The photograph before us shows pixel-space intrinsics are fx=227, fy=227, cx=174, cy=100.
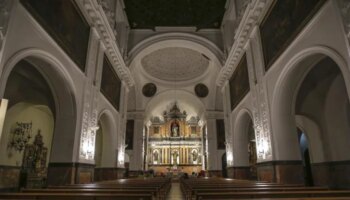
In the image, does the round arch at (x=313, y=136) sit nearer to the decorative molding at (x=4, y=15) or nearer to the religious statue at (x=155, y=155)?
the decorative molding at (x=4, y=15)

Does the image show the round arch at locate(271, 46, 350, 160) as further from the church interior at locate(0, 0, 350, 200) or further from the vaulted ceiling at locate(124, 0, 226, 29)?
the vaulted ceiling at locate(124, 0, 226, 29)

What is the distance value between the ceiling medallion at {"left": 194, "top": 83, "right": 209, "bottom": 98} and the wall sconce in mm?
13344

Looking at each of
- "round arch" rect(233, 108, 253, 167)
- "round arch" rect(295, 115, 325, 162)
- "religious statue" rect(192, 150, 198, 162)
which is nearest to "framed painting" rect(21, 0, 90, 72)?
"round arch" rect(233, 108, 253, 167)

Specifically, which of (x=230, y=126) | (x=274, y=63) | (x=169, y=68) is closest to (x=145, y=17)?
(x=169, y=68)

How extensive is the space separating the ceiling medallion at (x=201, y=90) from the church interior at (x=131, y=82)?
543cm

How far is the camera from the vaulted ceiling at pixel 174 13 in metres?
13.4

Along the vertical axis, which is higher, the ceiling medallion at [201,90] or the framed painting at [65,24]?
the ceiling medallion at [201,90]

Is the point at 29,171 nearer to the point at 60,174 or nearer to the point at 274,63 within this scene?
the point at 60,174

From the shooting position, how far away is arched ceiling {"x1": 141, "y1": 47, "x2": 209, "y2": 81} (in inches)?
731

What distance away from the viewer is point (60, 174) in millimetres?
6754

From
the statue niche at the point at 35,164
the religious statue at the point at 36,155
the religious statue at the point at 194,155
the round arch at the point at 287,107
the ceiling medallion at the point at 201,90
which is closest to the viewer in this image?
the round arch at the point at 287,107

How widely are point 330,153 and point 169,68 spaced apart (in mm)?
14312

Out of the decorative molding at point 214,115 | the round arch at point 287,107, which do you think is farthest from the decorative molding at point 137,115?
the round arch at point 287,107

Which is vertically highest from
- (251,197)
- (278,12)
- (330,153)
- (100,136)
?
(278,12)
